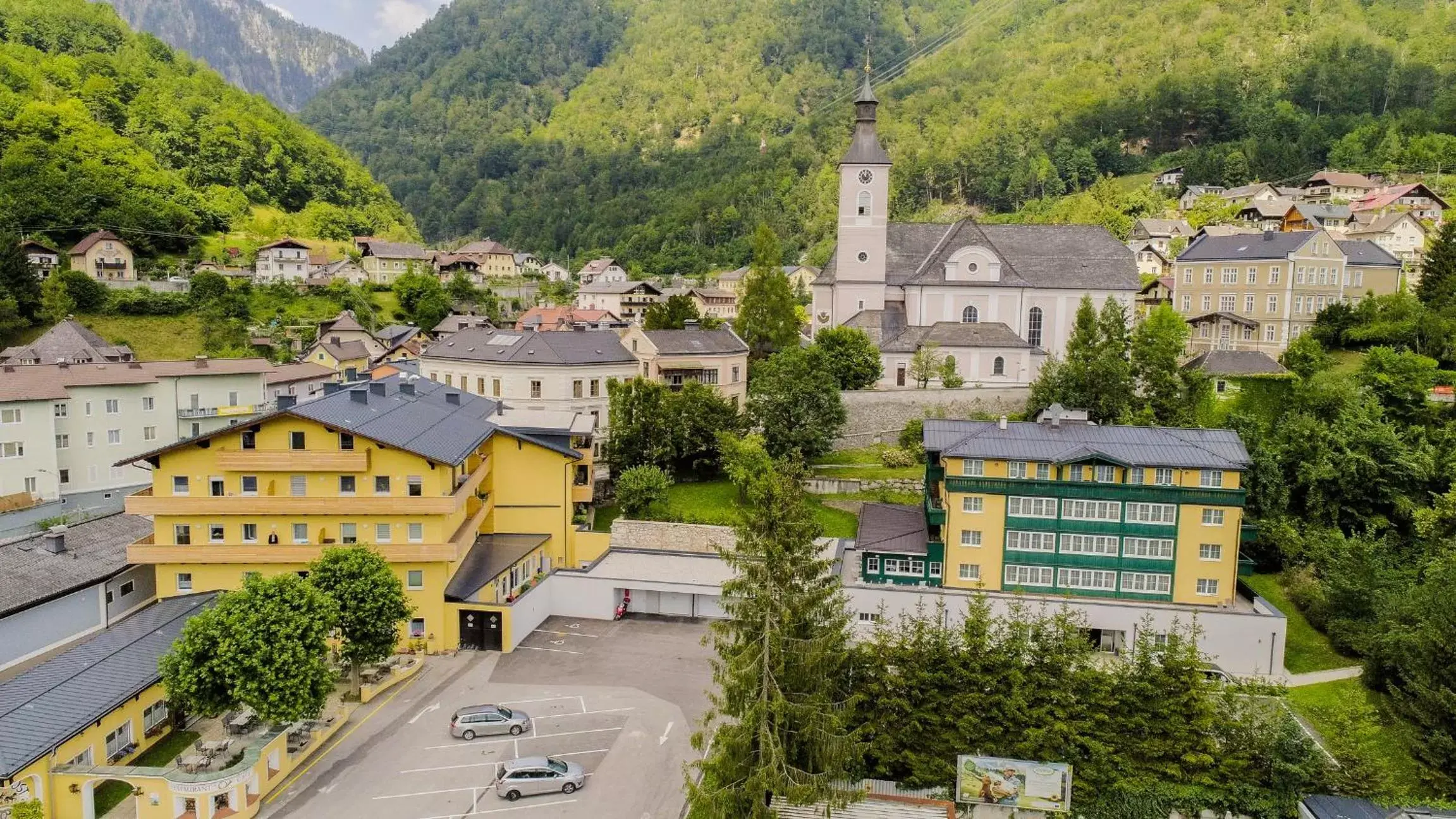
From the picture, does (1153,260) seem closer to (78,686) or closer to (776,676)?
(776,676)

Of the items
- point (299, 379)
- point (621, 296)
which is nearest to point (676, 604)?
point (299, 379)

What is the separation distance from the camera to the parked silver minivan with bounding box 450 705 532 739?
Result: 24750mm

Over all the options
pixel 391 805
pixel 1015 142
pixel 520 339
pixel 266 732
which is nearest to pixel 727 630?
pixel 391 805

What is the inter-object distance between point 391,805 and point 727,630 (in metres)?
9.28

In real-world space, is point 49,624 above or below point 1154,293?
below

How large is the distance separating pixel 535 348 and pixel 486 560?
17492 mm

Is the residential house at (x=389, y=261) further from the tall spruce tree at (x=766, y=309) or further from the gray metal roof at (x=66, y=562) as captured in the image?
the gray metal roof at (x=66, y=562)

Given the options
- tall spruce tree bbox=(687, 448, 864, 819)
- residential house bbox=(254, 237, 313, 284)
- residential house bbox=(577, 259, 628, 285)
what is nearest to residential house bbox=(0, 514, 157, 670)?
tall spruce tree bbox=(687, 448, 864, 819)

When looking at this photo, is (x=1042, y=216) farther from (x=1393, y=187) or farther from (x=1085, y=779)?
(x=1085, y=779)

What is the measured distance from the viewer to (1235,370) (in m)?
49.0

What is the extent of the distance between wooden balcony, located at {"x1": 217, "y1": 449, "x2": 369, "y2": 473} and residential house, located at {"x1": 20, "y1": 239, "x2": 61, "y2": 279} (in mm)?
66320

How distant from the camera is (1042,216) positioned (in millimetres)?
111562

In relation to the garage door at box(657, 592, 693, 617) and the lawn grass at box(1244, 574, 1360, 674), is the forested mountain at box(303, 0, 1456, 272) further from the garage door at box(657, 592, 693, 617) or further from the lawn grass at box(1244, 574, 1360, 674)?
the garage door at box(657, 592, 693, 617)

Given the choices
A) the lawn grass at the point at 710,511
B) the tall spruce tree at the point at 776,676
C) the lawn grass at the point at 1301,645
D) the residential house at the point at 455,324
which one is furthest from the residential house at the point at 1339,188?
the tall spruce tree at the point at 776,676
